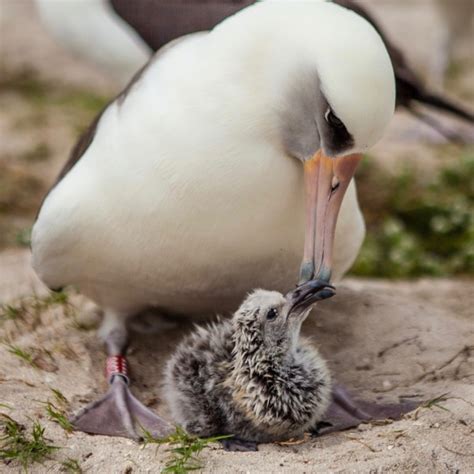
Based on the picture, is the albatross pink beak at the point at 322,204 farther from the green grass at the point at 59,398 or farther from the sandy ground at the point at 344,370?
the green grass at the point at 59,398

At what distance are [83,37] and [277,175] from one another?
4.74 metres

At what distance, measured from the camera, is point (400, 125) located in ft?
32.9

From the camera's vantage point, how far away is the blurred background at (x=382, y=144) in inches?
272

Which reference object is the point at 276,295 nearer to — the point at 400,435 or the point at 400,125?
the point at 400,435

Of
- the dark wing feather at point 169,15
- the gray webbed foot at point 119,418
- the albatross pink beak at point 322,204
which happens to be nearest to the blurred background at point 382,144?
the dark wing feather at point 169,15

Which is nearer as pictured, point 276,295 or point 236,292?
point 276,295

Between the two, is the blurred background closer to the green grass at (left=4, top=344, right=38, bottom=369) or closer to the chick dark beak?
the green grass at (left=4, top=344, right=38, bottom=369)

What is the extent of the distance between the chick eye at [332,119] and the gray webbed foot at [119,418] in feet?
4.22

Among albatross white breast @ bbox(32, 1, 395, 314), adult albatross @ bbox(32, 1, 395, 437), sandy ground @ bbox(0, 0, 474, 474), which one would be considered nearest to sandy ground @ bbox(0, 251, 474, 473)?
sandy ground @ bbox(0, 0, 474, 474)

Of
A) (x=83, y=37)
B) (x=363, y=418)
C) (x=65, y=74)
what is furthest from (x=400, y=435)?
(x=65, y=74)

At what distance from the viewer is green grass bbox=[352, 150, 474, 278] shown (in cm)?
664

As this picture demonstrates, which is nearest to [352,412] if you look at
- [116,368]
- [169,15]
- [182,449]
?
[182,449]

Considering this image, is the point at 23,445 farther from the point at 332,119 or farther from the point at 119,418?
the point at 332,119

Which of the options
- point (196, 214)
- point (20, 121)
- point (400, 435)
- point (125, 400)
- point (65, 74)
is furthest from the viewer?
point (65, 74)
